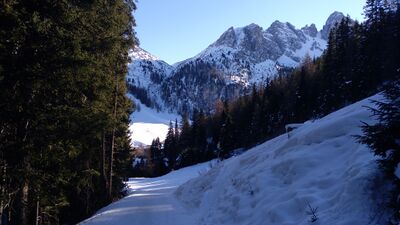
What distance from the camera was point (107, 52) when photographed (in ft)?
41.5

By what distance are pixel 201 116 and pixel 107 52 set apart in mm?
78199

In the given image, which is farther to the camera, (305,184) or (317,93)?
(317,93)

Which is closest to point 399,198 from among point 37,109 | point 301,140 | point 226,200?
point 301,140

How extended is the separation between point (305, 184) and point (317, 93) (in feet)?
203

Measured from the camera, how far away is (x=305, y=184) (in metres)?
9.68

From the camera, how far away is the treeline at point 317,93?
49844mm

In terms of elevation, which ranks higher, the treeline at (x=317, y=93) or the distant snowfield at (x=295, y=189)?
the treeline at (x=317, y=93)

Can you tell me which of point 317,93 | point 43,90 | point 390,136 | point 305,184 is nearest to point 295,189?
point 305,184

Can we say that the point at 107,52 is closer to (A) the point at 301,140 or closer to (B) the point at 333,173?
(A) the point at 301,140

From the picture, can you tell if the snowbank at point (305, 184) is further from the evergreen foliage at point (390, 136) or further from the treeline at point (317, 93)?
the treeline at point (317, 93)

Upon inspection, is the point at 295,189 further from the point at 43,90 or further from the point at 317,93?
the point at 317,93

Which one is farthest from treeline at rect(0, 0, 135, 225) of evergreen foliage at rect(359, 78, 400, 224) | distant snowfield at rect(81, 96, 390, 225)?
evergreen foliage at rect(359, 78, 400, 224)

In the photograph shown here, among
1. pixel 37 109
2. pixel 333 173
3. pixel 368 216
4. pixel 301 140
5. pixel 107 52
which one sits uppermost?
pixel 107 52

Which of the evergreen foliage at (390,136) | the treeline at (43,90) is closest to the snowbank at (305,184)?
the evergreen foliage at (390,136)
